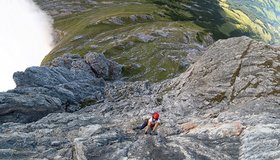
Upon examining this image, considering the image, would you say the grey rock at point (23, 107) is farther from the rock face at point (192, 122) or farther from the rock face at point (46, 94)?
the rock face at point (192, 122)

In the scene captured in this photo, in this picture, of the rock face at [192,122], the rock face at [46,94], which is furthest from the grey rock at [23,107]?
the rock face at [192,122]

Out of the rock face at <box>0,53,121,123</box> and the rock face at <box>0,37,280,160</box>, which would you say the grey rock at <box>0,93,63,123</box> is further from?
the rock face at <box>0,37,280,160</box>

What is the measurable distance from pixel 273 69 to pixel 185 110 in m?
17.5

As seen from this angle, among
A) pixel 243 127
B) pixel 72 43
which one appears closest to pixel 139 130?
pixel 243 127

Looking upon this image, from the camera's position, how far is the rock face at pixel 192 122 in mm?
37456

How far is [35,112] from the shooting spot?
215ft

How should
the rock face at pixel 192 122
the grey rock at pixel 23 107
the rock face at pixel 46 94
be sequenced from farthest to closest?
the rock face at pixel 46 94 → the grey rock at pixel 23 107 → the rock face at pixel 192 122

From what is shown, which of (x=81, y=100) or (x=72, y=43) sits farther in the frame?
(x=72, y=43)

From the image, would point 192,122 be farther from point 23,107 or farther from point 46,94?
point 46,94

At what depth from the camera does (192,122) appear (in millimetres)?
47875

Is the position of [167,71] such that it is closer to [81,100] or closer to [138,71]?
[138,71]

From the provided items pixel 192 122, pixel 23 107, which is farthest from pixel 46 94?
pixel 192 122

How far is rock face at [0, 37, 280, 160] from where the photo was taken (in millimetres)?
37456

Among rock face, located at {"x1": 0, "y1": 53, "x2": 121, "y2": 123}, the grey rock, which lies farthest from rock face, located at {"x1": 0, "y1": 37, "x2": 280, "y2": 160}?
the grey rock
